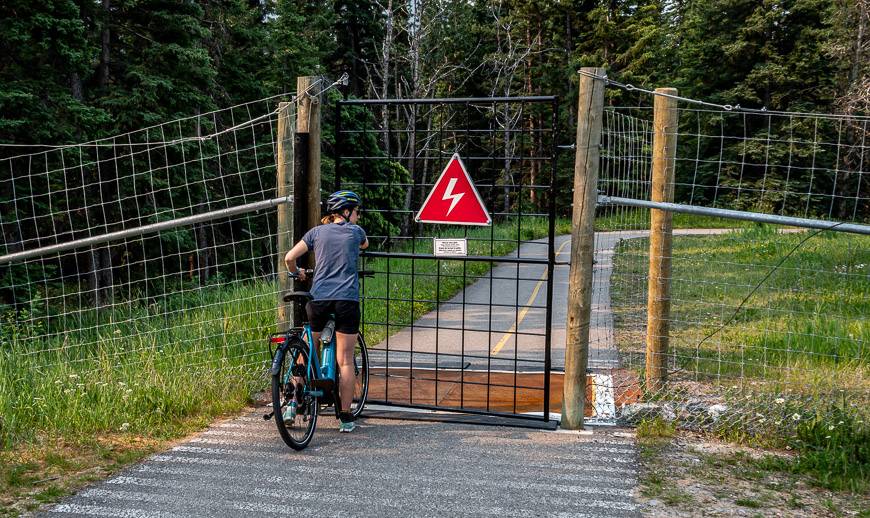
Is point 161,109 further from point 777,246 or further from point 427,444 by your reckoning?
point 427,444

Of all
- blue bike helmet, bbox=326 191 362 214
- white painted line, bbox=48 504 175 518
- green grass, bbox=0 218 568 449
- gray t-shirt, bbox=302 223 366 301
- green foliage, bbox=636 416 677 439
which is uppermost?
blue bike helmet, bbox=326 191 362 214

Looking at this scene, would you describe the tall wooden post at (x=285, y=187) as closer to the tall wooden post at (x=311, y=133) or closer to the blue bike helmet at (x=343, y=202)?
the tall wooden post at (x=311, y=133)

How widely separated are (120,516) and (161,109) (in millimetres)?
19965

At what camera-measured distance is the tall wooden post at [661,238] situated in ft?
22.2

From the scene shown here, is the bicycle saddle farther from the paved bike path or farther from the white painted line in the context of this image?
the white painted line

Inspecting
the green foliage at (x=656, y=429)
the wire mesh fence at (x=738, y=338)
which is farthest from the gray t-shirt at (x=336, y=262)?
the green foliage at (x=656, y=429)

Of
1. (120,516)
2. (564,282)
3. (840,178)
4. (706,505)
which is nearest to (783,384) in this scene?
(706,505)

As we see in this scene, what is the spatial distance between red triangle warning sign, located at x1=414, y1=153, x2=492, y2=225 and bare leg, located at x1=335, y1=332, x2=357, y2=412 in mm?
1239

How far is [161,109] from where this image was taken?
22562mm

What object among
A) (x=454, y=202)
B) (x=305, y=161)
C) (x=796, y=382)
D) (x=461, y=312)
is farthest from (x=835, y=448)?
(x=461, y=312)

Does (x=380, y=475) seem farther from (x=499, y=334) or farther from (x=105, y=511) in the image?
(x=499, y=334)

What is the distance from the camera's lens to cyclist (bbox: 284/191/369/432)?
20.0ft

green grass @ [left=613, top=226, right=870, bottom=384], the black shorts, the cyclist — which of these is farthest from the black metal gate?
green grass @ [left=613, top=226, right=870, bottom=384]

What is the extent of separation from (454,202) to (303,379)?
1.98 meters
